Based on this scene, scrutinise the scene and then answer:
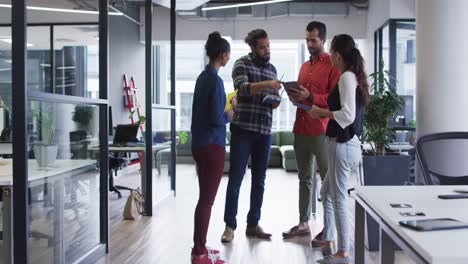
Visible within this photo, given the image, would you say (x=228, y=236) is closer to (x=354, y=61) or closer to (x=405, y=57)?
(x=354, y=61)

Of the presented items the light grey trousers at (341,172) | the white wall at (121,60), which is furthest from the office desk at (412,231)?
the white wall at (121,60)

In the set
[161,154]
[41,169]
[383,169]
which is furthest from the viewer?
[161,154]

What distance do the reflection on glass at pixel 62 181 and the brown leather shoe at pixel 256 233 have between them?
1.31 m

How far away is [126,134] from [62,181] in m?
3.87

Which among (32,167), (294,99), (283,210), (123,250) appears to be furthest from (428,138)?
(283,210)

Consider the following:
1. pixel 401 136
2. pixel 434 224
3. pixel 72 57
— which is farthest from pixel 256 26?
pixel 434 224

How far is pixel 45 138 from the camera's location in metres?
3.06

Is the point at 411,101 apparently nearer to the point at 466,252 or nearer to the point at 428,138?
the point at 428,138

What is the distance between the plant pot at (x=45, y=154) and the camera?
2939 mm

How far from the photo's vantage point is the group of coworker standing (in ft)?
11.0

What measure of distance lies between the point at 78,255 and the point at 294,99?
188 centimetres

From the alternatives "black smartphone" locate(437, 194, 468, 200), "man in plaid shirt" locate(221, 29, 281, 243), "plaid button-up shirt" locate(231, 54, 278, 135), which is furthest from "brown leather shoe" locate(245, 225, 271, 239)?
"black smartphone" locate(437, 194, 468, 200)

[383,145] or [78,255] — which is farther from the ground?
[383,145]

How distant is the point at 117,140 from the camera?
7.12 m
